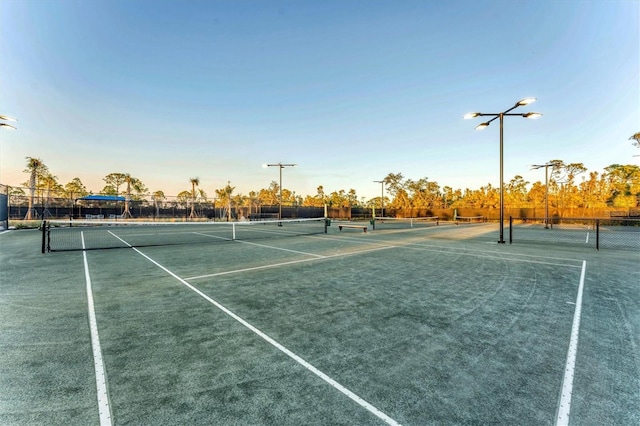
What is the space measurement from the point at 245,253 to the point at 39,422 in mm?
8873

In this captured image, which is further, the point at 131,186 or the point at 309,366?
the point at 131,186

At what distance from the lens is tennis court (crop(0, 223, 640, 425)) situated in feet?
7.66

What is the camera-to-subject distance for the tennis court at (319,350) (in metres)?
2.33

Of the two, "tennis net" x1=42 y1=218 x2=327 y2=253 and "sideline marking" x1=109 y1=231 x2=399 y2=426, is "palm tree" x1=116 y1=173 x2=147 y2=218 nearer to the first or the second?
"tennis net" x1=42 y1=218 x2=327 y2=253

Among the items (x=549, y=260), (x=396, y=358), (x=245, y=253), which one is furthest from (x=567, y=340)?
(x=245, y=253)

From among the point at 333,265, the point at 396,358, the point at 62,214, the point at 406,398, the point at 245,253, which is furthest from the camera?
the point at 62,214

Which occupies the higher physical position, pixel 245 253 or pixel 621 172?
pixel 621 172

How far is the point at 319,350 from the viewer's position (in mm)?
3342

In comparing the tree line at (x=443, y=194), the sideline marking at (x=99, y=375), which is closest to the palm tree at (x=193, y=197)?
the tree line at (x=443, y=194)

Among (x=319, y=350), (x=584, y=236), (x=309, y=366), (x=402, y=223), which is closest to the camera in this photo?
(x=309, y=366)

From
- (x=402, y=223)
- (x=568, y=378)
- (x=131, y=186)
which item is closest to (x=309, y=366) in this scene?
(x=568, y=378)

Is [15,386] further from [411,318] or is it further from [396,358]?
[411,318]

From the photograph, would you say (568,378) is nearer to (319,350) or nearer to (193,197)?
(319,350)

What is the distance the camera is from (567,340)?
3629 mm
